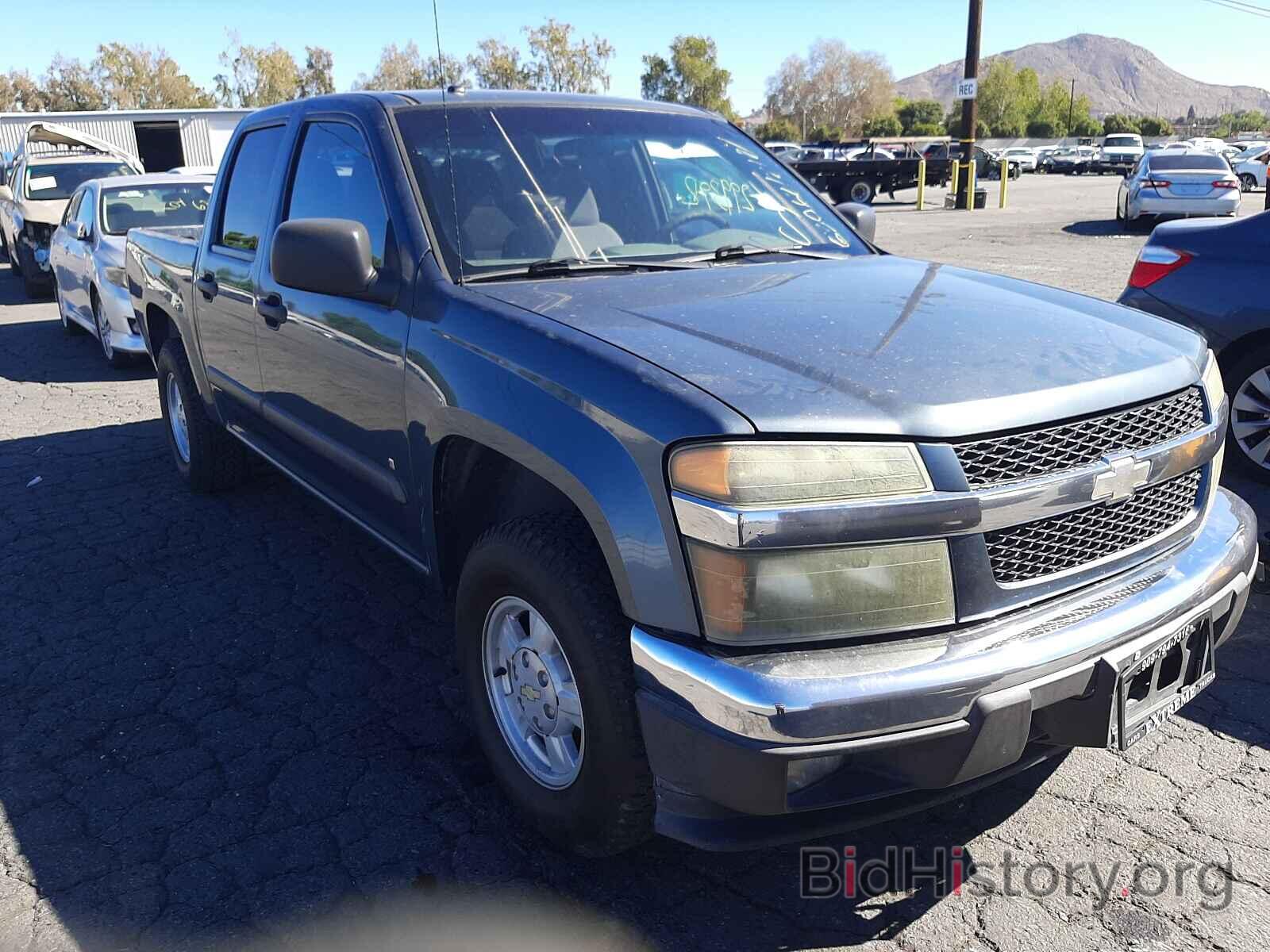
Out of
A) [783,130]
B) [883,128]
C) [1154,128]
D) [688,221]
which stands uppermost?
[783,130]

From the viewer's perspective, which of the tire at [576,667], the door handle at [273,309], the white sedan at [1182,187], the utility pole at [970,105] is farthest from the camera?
the utility pole at [970,105]

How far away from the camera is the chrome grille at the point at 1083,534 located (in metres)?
2.12

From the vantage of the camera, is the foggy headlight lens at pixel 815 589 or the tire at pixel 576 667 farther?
the tire at pixel 576 667

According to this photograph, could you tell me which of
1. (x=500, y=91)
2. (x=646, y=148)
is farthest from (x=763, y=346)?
(x=500, y=91)

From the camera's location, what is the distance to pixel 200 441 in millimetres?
5281

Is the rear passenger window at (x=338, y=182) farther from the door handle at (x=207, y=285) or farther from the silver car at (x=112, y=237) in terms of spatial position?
the silver car at (x=112, y=237)

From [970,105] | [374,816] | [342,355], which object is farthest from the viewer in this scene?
[970,105]

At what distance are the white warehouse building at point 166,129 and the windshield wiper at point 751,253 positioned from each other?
31005mm

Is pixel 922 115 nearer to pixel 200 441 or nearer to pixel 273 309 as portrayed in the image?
pixel 200 441

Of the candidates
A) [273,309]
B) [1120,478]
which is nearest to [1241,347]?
[1120,478]

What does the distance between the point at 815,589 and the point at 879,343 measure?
68 centimetres

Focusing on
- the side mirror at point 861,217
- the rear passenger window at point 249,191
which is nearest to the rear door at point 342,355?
the rear passenger window at point 249,191

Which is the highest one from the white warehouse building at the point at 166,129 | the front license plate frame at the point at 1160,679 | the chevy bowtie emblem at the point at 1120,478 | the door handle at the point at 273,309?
the white warehouse building at the point at 166,129

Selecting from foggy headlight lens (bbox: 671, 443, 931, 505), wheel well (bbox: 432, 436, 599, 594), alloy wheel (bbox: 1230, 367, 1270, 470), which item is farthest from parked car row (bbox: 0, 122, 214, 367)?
foggy headlight lens (bbox: 671, 443, 931, 505)
